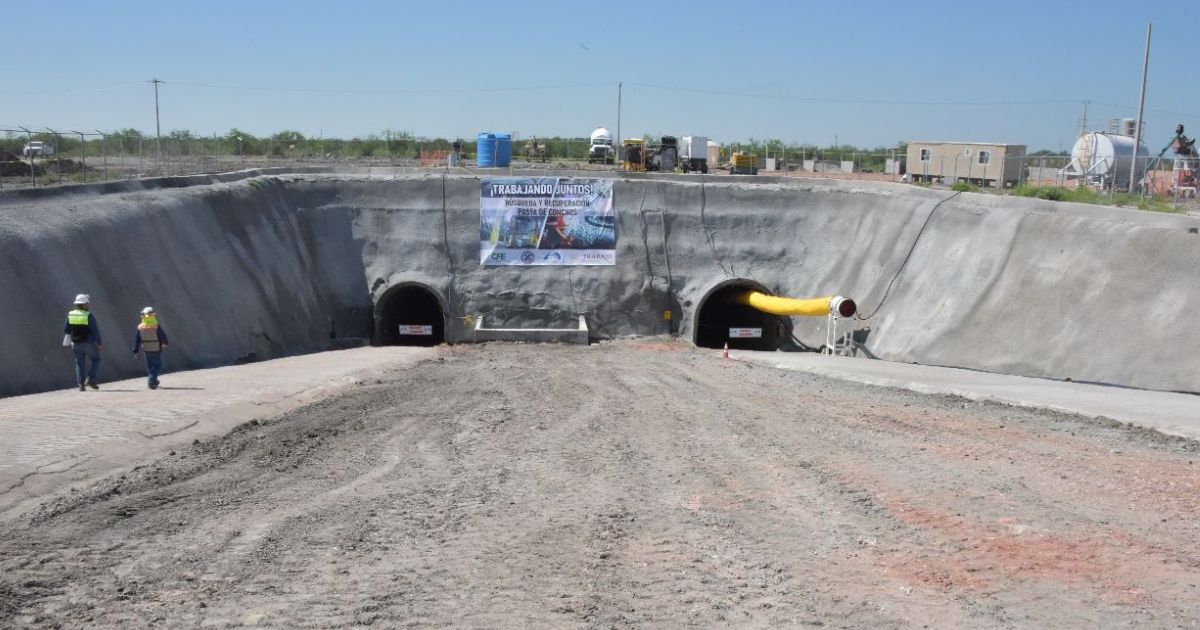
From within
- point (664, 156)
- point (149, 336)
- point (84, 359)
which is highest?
point (664, 156)

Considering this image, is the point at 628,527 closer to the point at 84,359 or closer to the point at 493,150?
the point at 84,359

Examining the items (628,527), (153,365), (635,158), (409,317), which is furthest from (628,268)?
(628,527)

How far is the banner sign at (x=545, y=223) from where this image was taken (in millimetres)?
32312

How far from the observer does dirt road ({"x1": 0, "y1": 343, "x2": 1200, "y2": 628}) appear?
8.35m

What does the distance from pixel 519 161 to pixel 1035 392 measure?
34162 mm

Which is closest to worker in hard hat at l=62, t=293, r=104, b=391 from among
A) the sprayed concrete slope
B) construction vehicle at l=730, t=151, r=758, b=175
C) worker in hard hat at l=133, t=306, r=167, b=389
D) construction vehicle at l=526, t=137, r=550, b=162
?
worker in hard hat at l=133, t=306, r=167, b=389

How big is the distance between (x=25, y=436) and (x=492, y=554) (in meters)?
7.63

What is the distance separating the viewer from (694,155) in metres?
47.0

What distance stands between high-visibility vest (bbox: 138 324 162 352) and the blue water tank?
24.4 metres

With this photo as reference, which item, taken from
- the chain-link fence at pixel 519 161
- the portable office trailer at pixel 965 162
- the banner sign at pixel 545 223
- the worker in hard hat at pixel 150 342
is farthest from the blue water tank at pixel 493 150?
the worker in hard hat at pixel 150 342

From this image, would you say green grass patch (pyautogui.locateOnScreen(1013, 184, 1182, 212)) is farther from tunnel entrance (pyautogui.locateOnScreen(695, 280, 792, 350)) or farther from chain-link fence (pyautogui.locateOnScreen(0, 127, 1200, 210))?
tunnel entrance (pyautogui.locateOnScreen(695, 280, 792, 350))

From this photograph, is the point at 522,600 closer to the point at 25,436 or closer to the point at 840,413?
the point at 25,436

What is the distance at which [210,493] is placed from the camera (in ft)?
37.1

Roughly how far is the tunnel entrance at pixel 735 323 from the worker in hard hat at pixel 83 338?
59.5 ft
